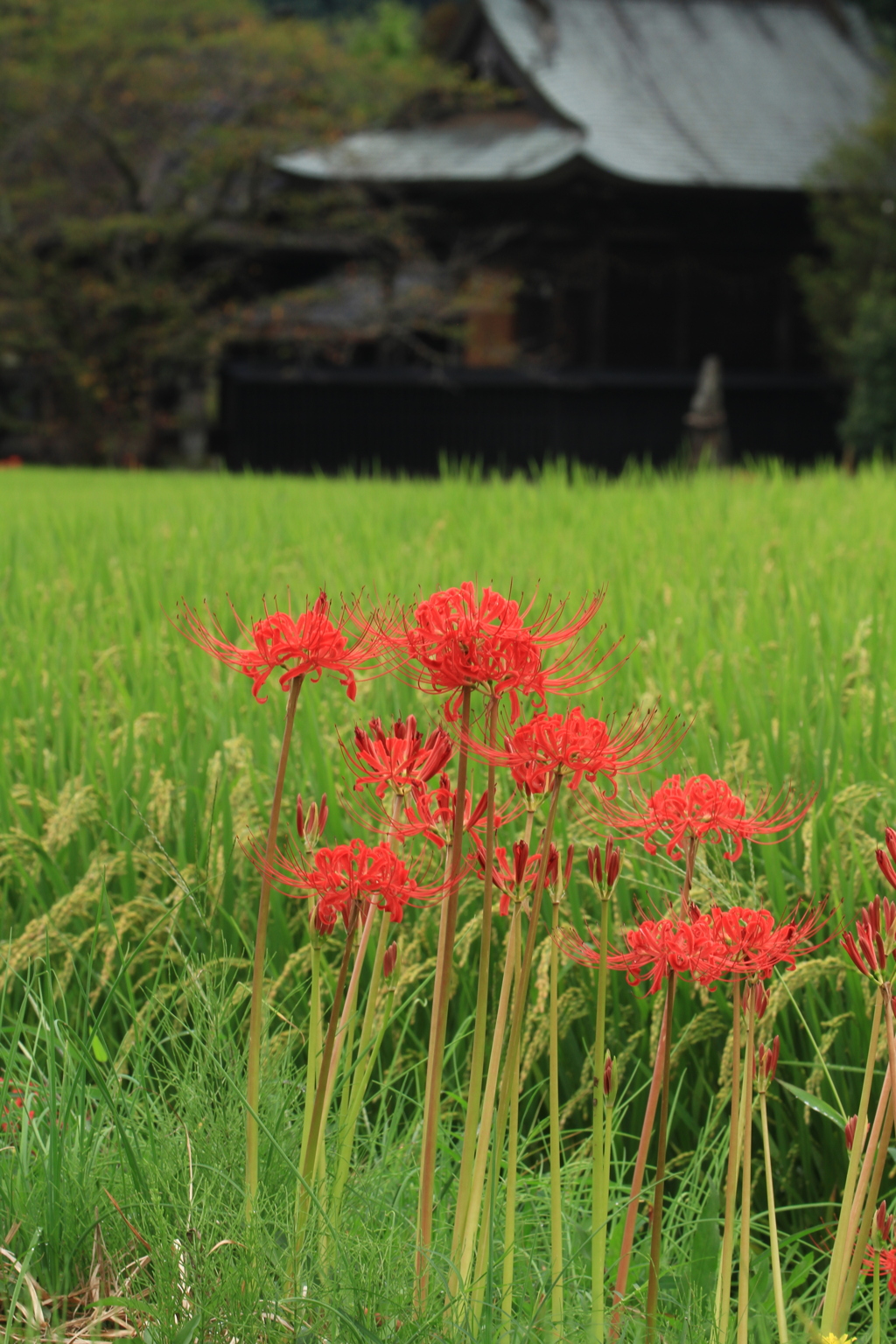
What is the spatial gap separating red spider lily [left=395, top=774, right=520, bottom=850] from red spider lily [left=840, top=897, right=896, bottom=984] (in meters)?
0.23

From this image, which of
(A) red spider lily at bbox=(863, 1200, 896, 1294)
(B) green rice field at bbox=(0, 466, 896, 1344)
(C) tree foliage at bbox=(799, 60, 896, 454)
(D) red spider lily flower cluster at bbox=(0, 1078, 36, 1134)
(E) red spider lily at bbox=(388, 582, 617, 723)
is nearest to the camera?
(E) red spider lily at bbox=(388, 582, 617, 723)

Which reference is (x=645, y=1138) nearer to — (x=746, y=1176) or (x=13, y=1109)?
(x=746, y=1176)

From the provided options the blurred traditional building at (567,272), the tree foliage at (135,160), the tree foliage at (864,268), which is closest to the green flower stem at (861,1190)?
the blurred traditional building at (567,272)

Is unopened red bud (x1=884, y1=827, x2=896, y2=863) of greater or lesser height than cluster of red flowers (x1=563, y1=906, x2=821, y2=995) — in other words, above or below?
above

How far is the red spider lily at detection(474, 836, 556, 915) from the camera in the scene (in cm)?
80

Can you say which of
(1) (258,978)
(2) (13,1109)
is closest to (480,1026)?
(1) (258,978)

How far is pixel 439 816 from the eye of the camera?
34.9 inches

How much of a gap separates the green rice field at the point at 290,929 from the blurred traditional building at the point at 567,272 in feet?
32.6

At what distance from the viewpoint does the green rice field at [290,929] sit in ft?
3.29

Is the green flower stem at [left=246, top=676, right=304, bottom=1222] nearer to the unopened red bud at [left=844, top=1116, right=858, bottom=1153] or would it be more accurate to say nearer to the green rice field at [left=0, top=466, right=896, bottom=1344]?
the green rice field at [left=0, top=466, right=896, bottom=1344]

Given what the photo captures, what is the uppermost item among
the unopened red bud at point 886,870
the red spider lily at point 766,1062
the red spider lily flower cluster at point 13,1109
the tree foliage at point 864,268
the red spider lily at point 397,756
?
the tree foliage at point 864,268

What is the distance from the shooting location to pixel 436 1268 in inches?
35.8

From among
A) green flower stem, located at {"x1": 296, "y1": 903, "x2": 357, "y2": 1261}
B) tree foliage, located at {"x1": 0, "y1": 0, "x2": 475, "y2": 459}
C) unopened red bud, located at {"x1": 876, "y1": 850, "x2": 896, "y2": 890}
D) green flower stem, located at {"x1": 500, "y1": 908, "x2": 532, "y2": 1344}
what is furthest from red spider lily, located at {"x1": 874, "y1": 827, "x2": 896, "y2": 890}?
tree foliage, located at {"x1": 0, "y1": 0, "x2": 475, "y2": 459}

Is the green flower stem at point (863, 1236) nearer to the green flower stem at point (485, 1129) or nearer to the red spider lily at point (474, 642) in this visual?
the green flower stem at point (485, 1129)
